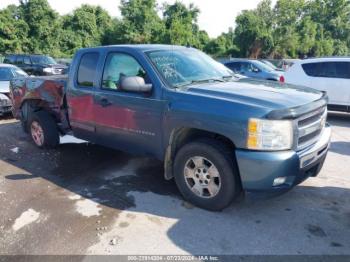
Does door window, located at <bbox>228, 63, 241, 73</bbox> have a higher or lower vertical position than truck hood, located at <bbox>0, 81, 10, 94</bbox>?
higher

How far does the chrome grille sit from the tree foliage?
3146cm

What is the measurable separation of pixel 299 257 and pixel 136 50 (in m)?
3.06

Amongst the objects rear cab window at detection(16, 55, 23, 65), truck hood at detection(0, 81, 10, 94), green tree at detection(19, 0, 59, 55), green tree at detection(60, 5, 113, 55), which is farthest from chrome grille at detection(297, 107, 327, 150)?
green tree at detection(60, 5, 113, 55)

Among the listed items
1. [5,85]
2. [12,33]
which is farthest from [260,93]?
[12,33]

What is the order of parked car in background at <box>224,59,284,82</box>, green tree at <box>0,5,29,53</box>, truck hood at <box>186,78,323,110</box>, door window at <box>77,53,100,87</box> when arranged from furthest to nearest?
green tree at <box>0,5,29,53</box>
parked car in background at <box>224,59,284,82</box>
door window at <box>77,53,100,87</box>
truck hood at <box>186,78,323,110</box>

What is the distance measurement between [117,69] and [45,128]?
7.62 ft

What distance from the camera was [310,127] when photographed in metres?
3.79

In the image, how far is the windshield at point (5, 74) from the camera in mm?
10555

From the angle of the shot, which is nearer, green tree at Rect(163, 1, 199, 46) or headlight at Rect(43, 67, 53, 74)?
headlight at Rect(43, 67, 53, 74)

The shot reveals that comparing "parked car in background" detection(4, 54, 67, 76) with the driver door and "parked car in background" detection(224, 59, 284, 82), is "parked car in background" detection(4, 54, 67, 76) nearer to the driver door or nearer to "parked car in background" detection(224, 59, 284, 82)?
"parked car in background" detection(224, 59, 284, 82)

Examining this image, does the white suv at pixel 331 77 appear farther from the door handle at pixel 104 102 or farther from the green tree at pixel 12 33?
the green tree at pixel 12 33

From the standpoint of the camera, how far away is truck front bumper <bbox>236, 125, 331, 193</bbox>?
3.41 m

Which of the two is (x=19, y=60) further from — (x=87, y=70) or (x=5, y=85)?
(x=87, y=70)

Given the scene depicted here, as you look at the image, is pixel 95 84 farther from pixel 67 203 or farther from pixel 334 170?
pixel 334 170
